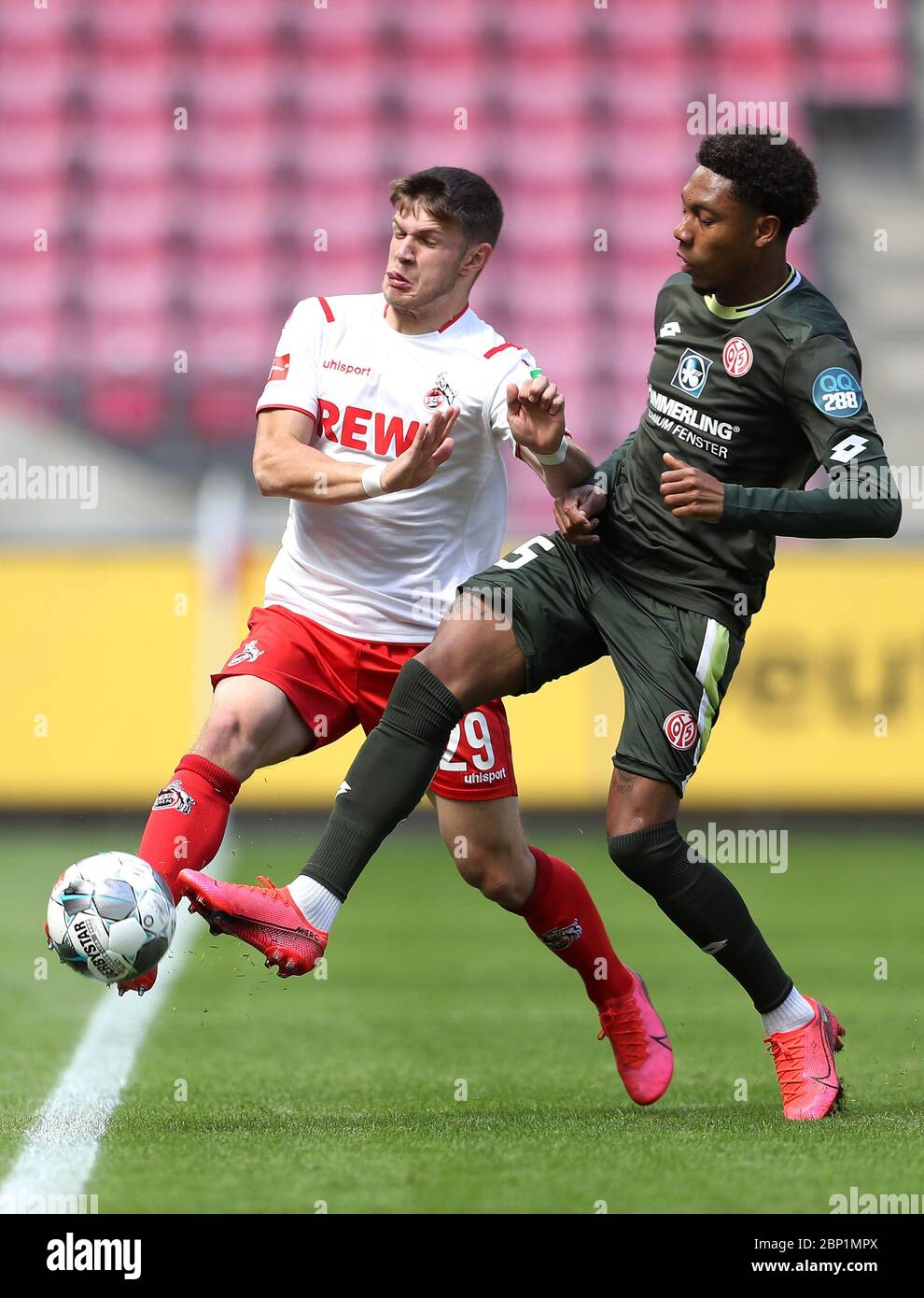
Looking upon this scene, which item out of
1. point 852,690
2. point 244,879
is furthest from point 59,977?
point 852,690

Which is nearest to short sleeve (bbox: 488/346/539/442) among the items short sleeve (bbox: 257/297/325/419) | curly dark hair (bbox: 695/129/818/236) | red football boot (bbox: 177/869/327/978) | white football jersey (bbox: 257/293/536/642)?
white football jersey (bbox: 257/293/536/642)

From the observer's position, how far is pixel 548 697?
10703 mm

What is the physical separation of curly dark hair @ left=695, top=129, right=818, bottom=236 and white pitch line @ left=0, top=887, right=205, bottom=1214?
2.35m

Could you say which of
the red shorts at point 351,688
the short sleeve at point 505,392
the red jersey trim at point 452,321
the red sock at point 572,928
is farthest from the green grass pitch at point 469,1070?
the red jersey trim at point 452,321

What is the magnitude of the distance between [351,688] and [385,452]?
0.62 metres

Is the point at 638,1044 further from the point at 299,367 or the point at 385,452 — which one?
the point at 299,367

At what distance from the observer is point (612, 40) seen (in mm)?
15000

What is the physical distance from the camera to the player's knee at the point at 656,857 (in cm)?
430

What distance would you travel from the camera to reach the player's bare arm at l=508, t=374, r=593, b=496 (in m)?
4.43

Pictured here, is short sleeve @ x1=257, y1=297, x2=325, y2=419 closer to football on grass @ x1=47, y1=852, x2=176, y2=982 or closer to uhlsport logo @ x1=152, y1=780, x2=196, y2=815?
uhlsport logo @ x1=152, y1=780, x2=196, y2=815

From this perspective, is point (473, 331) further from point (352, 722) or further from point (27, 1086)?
point (27, 1086)

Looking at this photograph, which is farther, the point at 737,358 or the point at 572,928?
the point at 572,928

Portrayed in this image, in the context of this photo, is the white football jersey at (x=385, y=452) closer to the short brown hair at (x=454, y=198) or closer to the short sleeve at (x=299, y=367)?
the short sleeve at (x=299, y=367)

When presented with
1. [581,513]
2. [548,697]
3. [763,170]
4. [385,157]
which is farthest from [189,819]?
[385,157]
